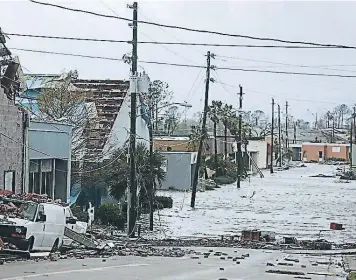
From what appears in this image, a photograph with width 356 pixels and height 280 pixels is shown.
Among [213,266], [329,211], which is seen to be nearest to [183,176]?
[329,211]

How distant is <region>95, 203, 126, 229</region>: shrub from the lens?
137 feet

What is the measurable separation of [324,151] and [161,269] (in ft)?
547

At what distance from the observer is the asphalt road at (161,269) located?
18250 mm

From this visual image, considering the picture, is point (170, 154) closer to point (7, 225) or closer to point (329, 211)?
point (329, 211)

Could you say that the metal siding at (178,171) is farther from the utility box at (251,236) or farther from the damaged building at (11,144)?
the damaged building at (11,144)

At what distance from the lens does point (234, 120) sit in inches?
4444

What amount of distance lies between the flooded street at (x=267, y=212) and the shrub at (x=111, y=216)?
272 cm

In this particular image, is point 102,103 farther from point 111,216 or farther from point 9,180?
point 9,180

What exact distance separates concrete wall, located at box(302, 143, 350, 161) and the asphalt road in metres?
157

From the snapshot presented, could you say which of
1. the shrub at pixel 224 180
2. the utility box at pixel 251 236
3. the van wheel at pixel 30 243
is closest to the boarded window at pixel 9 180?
the van wheel at pixel 30 243

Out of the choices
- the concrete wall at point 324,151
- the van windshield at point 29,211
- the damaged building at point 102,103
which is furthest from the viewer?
the concrete wall at point 324,151

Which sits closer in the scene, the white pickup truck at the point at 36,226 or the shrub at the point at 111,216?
the white pickup truck at the point at 36,226

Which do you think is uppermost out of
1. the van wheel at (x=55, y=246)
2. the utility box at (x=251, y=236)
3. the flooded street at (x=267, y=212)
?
the van wheel at (x=55, y=246)

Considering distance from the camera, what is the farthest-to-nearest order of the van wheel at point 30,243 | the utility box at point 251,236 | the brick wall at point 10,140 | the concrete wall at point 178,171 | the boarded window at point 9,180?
the concrete wall at point 178,171 < the utility box at point 251,236 < the boarded window at point 9,180 < the brick wall at point 10,140 < the van wheel at point 30,243
